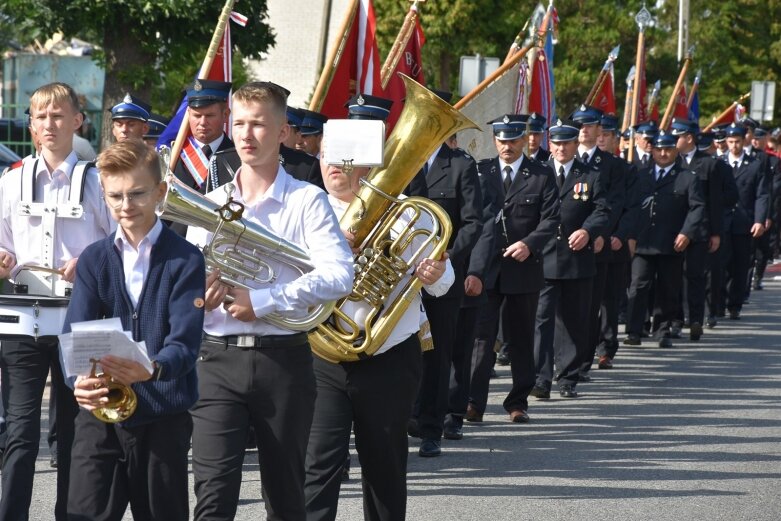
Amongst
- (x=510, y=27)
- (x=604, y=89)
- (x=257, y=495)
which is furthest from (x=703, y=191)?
(x=510, y=27)

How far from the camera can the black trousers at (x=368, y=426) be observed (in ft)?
20.1

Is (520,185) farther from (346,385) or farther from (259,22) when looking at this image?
(259,22)

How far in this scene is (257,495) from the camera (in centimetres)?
781

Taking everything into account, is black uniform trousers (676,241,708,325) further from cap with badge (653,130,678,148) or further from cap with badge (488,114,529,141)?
cap with badge (488,114,529,141)

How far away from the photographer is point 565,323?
12.0m

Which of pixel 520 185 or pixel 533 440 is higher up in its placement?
pixel 520 185

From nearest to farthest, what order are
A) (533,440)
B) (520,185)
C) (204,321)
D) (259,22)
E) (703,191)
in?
(204,321), (533,440), (520,185), (703,191), (259,22)

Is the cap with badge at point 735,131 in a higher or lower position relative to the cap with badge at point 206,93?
higher

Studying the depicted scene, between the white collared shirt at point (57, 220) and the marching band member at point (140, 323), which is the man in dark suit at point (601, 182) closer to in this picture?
the white collared shirt at point (57, 220)

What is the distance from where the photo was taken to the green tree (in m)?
17.1

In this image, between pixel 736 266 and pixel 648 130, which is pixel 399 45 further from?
pixel 736 266

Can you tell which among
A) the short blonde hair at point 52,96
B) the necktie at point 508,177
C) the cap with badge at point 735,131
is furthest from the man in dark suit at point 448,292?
the cap with badge at point 735,131

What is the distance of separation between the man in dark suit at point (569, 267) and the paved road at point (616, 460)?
31cm

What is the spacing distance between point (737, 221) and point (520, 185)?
866 cm
